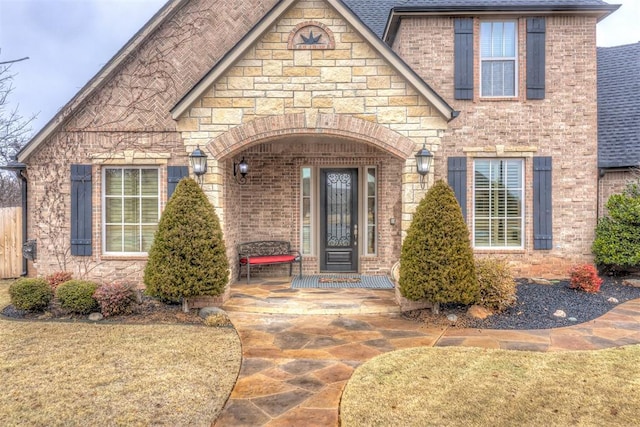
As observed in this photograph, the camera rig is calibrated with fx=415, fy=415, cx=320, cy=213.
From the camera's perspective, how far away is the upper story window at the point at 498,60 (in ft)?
31.0

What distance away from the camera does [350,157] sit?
9953 mm

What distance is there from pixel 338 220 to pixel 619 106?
7508 millimetres

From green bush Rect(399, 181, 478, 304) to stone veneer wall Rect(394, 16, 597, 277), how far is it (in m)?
2.94

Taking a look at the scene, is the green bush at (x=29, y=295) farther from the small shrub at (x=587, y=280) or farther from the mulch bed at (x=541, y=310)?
the small shrub at (x=587, y=280)

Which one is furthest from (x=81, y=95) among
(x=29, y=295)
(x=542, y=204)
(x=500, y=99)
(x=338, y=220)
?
(x=542, y=204)

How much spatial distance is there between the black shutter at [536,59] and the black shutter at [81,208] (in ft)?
32.0

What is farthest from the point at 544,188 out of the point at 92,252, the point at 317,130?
the point at 92,252

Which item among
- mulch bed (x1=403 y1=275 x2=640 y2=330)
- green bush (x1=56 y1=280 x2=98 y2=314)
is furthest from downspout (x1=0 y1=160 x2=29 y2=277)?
mulch bed (x1=403 y1=275 x2=640 y2=330)

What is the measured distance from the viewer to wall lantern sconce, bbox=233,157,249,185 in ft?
31.3

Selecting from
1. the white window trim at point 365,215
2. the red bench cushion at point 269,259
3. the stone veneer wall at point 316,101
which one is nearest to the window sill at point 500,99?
the stone veneer wall at point 316,101

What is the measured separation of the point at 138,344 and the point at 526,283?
769 centimetres

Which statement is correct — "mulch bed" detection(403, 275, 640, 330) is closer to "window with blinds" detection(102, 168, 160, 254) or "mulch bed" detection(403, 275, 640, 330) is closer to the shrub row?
the shrub row

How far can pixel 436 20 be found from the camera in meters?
9.38

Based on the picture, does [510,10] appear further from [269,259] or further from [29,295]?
[29,295]
